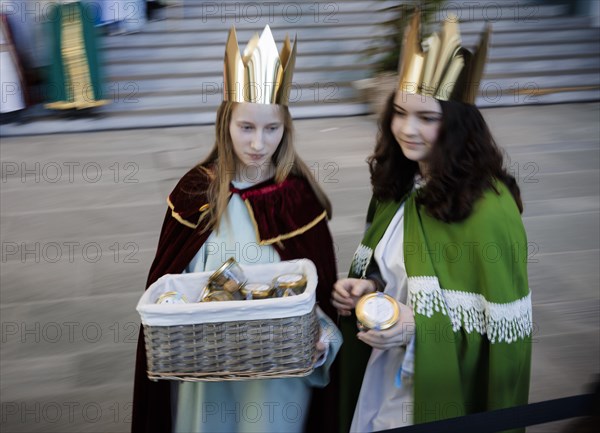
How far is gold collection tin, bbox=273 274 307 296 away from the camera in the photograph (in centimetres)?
207

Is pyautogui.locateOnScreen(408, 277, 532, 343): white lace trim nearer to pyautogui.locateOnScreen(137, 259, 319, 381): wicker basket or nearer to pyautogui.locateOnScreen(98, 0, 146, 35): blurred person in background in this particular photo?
pyautogui.locateOnScreen(137, 259, 319, 381): wicker basket

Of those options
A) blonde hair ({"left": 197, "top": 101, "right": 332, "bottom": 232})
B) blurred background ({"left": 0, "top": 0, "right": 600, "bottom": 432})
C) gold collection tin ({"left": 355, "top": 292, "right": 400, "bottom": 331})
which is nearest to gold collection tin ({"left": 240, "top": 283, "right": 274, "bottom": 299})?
gold collection tin ({"left": 355, "top": 292, "right": 400, "bottom": 331})

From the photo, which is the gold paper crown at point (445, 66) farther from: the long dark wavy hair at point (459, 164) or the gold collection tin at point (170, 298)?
the gold collection tin at point (170, 298)

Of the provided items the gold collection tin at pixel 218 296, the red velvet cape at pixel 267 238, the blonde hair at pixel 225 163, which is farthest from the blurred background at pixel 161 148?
the gold collection tin at pixel 218 296

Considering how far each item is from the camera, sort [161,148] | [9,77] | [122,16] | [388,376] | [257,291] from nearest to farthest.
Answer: [257,291]
[388,376]
[161,148]
[9,77]
[122,16]

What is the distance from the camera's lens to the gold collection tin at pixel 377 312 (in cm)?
209

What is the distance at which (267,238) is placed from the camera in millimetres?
2434

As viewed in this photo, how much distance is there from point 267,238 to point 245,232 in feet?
0.27

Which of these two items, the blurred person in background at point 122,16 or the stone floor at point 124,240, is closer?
the stone floor at point 124,240

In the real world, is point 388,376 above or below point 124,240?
above

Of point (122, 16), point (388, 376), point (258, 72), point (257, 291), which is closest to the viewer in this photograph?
point (257, 291)

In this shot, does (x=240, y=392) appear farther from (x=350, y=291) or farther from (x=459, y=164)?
(x=459, y=164)

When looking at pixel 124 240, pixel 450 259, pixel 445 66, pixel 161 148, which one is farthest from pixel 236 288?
pixel 161 148

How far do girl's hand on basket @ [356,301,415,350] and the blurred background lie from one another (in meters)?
0.69
